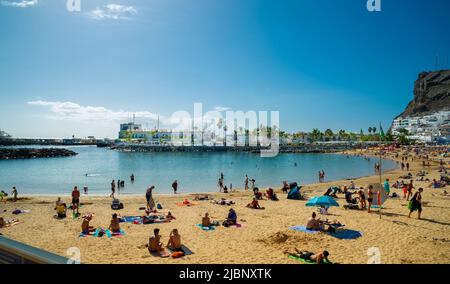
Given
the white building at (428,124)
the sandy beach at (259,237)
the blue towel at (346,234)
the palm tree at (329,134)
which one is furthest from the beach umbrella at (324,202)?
the palm tree at (329,134)

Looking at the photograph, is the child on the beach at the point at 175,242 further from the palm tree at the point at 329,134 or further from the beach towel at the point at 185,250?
the palm tree at the point at 329,134

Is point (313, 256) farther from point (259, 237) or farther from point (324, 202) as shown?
point (324, 202)

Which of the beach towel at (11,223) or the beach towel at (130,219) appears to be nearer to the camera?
the beach towel at (11,223)

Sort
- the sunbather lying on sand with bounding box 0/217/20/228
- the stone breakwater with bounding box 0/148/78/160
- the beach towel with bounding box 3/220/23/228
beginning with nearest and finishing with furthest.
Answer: the sunbather lying on sand with bounding box 0/217/20/228
the beach towel with bounding box 3/220/23/228
the stone breakwater with bounding box 0/148/78/160

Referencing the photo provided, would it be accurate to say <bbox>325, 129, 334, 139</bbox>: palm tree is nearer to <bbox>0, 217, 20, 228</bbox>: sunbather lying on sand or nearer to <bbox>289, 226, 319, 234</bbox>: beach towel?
<bbox>289, 226, 319, 234</bbox>: beach towel

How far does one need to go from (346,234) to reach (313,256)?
3438 millimetres

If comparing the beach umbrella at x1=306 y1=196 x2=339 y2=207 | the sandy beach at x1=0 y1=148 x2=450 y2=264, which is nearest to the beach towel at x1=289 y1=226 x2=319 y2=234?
the sandy beach at x1=0 y1=148 x2=450 y2=264

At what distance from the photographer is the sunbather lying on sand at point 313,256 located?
8734mm

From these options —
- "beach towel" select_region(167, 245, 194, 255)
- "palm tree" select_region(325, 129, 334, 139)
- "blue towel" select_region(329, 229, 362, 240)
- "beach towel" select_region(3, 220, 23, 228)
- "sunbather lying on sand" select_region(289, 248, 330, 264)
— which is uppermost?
"palm tree" select_region(325, 129, 334, 139)

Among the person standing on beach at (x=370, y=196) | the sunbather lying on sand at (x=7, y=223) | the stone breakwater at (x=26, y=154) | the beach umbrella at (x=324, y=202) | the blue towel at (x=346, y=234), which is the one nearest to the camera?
the blue towel at (x=346, y=234)

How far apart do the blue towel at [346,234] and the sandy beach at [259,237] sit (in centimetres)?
27

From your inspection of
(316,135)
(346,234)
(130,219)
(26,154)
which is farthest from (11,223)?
(316,135)

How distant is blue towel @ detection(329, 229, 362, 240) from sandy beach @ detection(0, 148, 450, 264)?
27 centimetres

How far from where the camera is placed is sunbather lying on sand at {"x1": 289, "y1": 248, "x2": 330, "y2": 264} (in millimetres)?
8734
